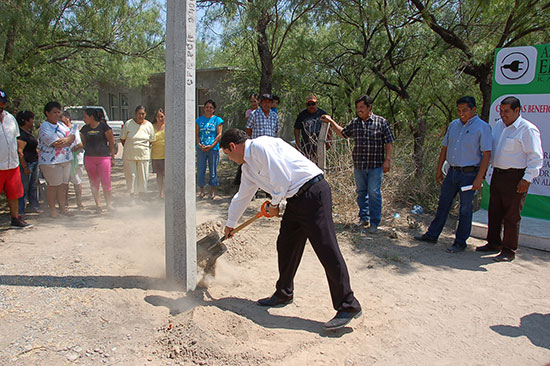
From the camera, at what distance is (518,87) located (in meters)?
6.61

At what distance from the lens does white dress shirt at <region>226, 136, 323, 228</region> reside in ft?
11.0

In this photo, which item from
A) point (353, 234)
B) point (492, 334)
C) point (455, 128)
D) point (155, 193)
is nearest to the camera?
point (492, 334)

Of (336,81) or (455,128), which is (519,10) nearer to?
(455,128)

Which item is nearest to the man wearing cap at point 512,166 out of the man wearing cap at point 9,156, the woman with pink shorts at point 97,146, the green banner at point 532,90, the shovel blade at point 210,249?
the green banner at point 532,90

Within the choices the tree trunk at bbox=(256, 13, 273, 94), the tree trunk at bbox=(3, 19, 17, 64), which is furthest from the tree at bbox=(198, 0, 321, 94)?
the tree trunk at bbox=(3, 19, 17, 64)

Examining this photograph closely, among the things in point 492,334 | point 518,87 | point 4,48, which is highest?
point 4,48

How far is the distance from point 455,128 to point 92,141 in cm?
547

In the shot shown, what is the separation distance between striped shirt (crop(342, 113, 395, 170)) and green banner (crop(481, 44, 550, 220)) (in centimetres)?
200

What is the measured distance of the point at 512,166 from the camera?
202 inches

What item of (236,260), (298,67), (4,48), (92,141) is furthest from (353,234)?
(4,48)

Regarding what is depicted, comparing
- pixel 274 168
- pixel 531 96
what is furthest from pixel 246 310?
pixel 531 96

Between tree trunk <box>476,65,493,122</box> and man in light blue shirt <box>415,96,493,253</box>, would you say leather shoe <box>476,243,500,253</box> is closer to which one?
man in light blue shirt <box>415,96,493,253</box>

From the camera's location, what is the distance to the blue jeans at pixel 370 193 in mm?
6102

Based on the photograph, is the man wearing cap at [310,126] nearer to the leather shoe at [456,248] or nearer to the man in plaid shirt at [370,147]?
the man in plaid shirt at [370,147]
